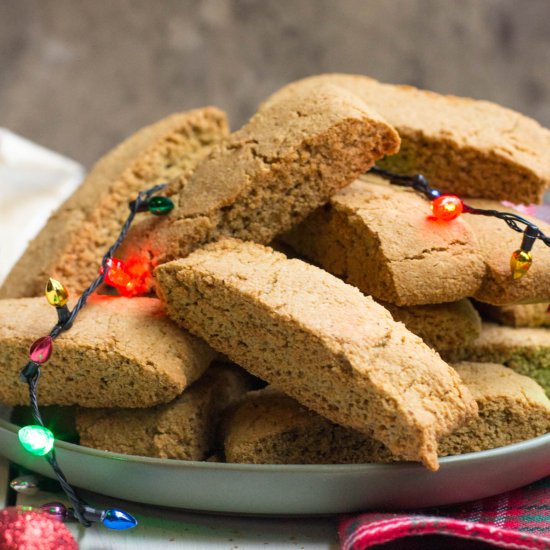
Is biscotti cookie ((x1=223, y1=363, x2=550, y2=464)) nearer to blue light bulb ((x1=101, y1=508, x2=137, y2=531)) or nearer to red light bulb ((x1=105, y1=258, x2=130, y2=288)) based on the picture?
blue light bulb ((x1=101, y1=508, x2=137, y2=531))

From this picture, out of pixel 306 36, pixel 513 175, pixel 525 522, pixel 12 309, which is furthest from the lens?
pixel 306 36

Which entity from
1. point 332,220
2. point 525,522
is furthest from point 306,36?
point 525,522

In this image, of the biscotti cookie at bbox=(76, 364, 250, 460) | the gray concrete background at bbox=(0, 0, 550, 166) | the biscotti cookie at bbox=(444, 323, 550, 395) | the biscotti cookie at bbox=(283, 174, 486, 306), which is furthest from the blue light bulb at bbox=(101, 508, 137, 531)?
the gray concrete background at bbox=(0, 0, 550, 166)

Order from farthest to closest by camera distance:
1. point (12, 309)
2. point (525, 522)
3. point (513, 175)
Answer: point (513, 175), point (12, 309), point (525, 522)

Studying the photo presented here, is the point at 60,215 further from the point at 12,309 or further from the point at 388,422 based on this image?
the point at 388,422

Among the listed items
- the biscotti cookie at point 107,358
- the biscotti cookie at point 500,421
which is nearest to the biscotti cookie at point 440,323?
the biscotti cookie at point 500,421

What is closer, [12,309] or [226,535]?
[226,535]

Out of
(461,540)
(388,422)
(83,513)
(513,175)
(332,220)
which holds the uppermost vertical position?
(513,175)
